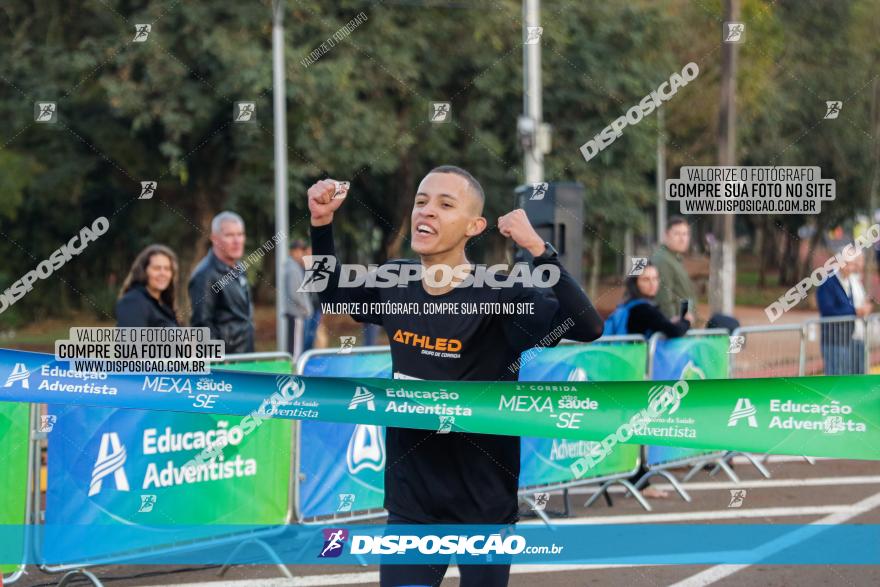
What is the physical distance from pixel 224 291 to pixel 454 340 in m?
5.13

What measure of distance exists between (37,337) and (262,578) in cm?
2326

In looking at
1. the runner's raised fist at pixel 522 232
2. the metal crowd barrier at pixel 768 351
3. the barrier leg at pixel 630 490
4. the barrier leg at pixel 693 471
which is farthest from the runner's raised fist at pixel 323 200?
the metal crowd barrier at pixel 768 351

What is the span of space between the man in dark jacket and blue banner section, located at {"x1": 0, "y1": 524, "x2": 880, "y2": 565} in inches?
70.4

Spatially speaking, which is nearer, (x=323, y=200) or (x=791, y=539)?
(x=323, y=200)

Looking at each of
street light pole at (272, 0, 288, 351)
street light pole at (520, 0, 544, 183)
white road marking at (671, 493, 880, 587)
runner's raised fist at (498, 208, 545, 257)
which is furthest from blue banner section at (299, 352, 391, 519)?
street light pole at (272, 0, 288, 351)

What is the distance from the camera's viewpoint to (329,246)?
417 cm

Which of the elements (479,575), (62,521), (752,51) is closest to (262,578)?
(62,521)

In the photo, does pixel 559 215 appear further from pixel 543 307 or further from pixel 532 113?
pixel 532 113

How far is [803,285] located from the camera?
10.5 meters

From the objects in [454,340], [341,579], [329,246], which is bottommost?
[341,579]

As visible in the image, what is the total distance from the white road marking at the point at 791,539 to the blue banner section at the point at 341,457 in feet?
6.47

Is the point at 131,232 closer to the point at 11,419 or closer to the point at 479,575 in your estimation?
the point at 11,419

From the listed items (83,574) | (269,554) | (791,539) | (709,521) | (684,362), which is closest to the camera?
(83,574)

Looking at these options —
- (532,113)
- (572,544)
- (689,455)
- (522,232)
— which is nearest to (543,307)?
(522,232)
